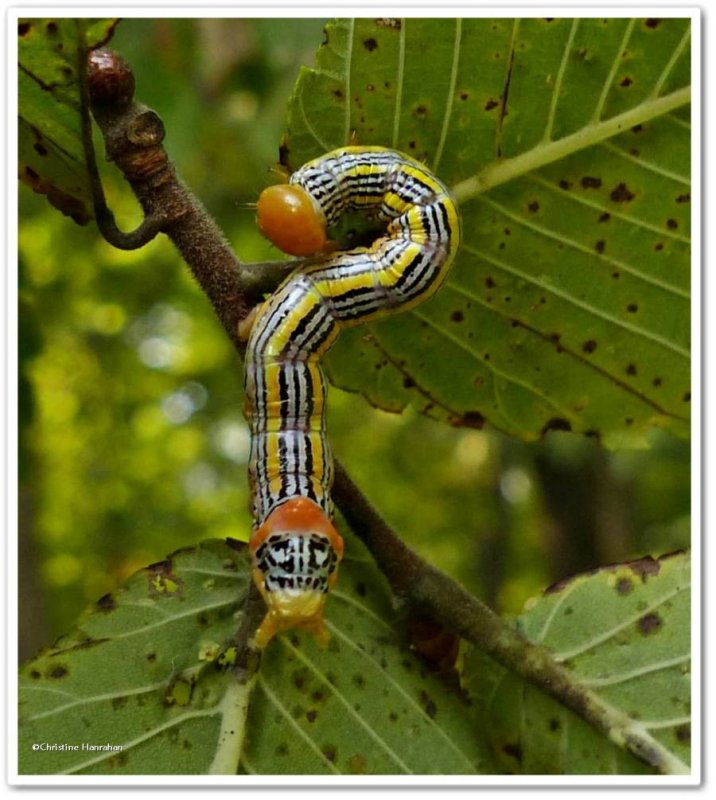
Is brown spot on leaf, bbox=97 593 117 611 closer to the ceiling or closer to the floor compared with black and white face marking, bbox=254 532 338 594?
closer to the floor

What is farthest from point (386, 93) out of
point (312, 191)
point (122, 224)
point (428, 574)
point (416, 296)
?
point (122, 224)

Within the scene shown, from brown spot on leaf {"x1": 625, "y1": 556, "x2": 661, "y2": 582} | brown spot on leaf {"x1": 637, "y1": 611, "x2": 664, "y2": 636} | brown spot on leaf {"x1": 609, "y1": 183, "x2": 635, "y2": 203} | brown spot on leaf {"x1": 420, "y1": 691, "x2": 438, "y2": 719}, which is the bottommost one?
brown spot on leaf {"x1": 420, "y1": 691, "x2": 438, "y2": 719}

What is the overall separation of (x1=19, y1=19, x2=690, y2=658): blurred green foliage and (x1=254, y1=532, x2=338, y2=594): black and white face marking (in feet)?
Answer: 2.48

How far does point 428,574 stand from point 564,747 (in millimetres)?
420

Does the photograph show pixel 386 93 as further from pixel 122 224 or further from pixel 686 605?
pixel 122 224

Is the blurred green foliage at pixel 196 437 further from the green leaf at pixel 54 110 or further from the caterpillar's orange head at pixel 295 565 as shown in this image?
the caterpillar's orange head at pixel 295 565

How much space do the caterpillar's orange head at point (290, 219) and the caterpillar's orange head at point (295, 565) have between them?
0.48 meters

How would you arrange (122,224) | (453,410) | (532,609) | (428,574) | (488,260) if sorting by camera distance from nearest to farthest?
(428,574) < (532,609) < (488,260) < (453,410) < (122,224)

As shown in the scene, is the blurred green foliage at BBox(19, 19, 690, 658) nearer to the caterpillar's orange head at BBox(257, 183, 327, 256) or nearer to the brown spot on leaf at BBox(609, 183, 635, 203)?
the caterpillar's orange head at BBox(257, 183, 327, 256)

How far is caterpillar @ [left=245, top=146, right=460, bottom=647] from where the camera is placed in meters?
1.68

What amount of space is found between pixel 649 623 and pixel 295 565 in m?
0.73

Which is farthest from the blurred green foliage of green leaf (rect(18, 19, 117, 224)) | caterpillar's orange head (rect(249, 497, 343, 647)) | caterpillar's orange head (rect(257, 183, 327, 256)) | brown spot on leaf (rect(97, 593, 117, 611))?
brown spot on leaf (rect(97, 593, 117, 611))

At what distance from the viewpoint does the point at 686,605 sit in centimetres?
178

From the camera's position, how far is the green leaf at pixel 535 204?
1672 mm
